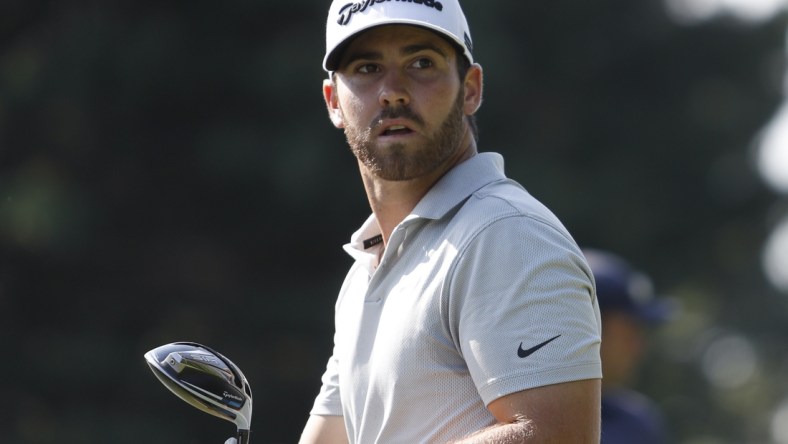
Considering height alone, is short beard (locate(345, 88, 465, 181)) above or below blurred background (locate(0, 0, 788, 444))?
above

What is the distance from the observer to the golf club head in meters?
3.77

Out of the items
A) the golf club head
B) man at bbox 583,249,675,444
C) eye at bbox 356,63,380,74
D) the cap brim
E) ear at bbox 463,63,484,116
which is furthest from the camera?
man at bbox 583,249,675,444

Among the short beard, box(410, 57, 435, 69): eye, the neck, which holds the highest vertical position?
box(410, 57, 435, 69): eye

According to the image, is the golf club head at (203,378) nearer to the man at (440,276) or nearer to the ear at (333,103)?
the man at (440,276)

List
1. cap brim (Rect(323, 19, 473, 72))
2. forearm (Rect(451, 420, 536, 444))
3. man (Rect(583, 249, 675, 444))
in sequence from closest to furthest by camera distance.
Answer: forearm (Rect(451, 420, 536, 444)) < cap brim (Rect(323, 19, 473, 72)) < man (Rect(583, 249, 675, 444))

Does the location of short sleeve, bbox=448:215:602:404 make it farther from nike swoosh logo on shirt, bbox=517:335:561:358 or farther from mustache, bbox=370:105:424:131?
mustache, bbox=370:105:424:131

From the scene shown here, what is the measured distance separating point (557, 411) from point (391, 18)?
3.85 ft

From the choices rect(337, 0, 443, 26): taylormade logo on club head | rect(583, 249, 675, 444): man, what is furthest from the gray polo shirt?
rect(583, 249, 675, 444): man

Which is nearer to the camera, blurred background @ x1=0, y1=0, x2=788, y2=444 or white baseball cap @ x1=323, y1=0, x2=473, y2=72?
white baseball cap @ x1=323, y1=0, x2=473, y2=72

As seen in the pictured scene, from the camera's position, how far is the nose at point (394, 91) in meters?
3.89

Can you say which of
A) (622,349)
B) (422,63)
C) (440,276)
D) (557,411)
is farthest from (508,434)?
(622,349)

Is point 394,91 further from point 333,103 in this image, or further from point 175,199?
point 175,199

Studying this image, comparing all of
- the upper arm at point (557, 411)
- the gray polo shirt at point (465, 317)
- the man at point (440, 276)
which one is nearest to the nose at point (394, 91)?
the man at point (440, 276)

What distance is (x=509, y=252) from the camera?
11.1 feet
